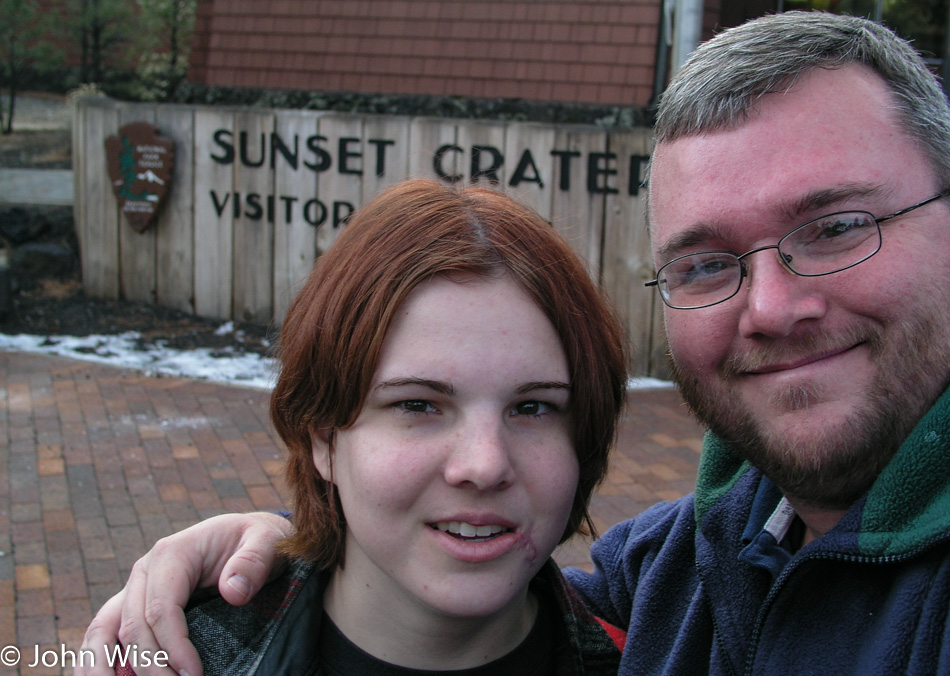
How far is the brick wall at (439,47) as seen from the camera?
736cm

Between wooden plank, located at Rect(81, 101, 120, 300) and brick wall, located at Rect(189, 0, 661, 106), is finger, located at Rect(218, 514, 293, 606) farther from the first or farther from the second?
wooden plank, located at Rect(81, 101, 120, 300)

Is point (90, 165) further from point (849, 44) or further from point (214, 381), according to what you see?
point (849, 44)

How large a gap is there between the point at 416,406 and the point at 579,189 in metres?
4.99

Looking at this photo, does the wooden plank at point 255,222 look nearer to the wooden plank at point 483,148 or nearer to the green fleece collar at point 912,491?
the wooden plank at point 483,148

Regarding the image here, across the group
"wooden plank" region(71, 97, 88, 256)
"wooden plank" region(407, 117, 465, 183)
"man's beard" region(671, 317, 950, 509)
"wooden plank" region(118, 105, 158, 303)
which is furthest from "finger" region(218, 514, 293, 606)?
"wooden plank" region(71, 97, 88, 256)

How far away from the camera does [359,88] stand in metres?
8.08

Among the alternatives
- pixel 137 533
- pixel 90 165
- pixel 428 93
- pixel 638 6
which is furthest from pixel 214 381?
pixel 638 6

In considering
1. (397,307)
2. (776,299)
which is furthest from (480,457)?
(776,299)

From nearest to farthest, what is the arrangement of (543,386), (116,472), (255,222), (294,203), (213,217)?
1. (543,386)
2. (116,472)
3. (294,203)
4. (255,222)
5. (213,217)

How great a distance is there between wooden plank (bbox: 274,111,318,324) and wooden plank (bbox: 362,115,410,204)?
43 cm

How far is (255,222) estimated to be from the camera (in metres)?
7.04

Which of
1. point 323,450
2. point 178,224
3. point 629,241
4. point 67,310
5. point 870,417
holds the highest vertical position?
point 870,417

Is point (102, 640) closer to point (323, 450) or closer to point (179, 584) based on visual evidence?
point (179, 584)

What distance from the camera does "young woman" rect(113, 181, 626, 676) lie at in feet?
4.67
